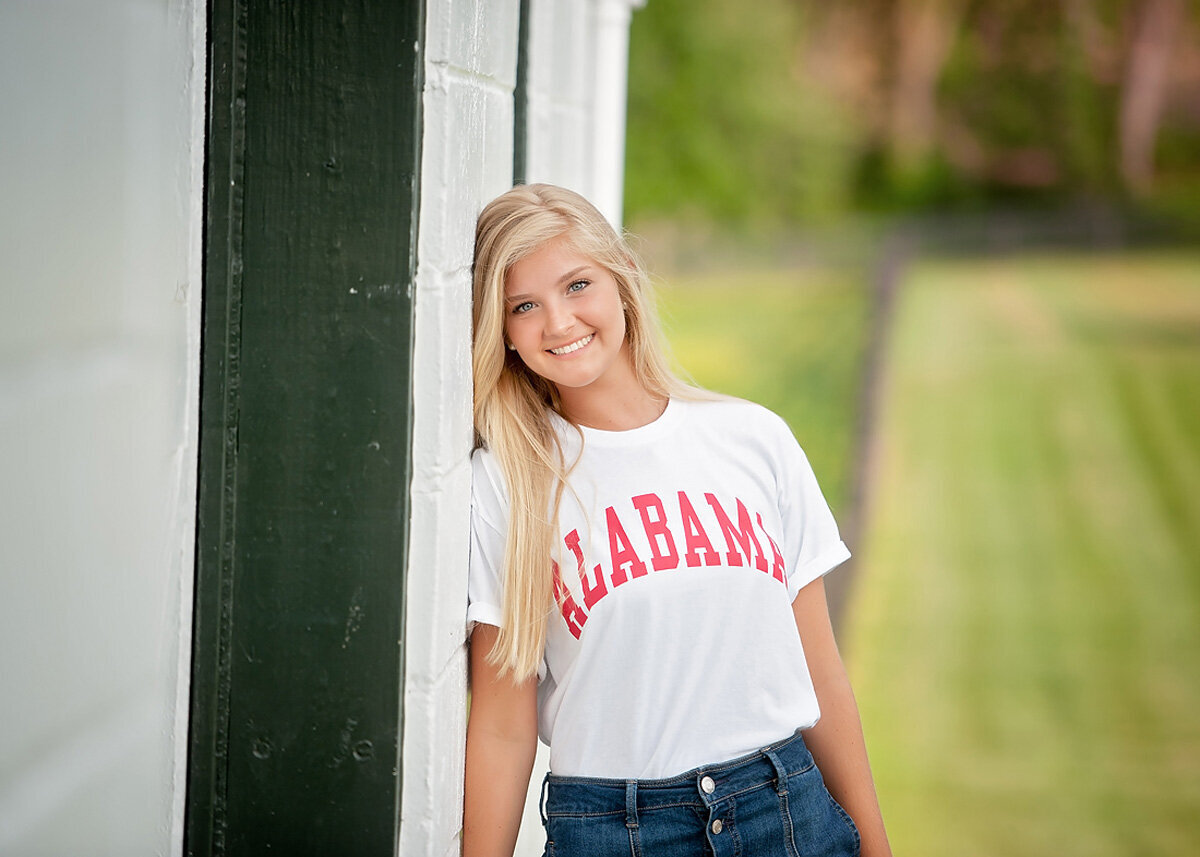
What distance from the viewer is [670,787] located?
1.39 m

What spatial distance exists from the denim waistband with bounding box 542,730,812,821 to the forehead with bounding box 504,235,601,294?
0.61m

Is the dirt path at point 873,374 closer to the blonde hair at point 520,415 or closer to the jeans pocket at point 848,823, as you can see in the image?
the jeans pocket at point 848,823

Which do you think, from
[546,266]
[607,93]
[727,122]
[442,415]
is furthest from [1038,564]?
[442,415]

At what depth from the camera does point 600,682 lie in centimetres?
141

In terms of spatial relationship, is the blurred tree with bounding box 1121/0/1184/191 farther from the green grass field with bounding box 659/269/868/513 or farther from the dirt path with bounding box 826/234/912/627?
the green grass field with bounding box 659/269/868/513

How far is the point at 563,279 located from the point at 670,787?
0.63 meters

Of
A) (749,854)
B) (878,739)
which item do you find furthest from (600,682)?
(878,739)

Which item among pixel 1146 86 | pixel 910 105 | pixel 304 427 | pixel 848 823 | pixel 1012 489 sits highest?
pixel 1146 86

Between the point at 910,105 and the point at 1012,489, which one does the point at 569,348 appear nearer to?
the point at 1012,489

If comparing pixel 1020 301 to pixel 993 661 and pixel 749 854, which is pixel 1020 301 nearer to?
pixel 993 661

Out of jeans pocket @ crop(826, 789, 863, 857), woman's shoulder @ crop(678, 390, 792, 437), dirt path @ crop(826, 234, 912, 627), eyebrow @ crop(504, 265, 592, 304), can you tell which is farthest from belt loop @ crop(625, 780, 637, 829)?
dirt path @ crop(826, 234, 912, 627)

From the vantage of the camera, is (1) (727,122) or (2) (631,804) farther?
(1) (727,122)

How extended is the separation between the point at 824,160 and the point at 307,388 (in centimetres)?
832

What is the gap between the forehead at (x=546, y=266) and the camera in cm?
141
